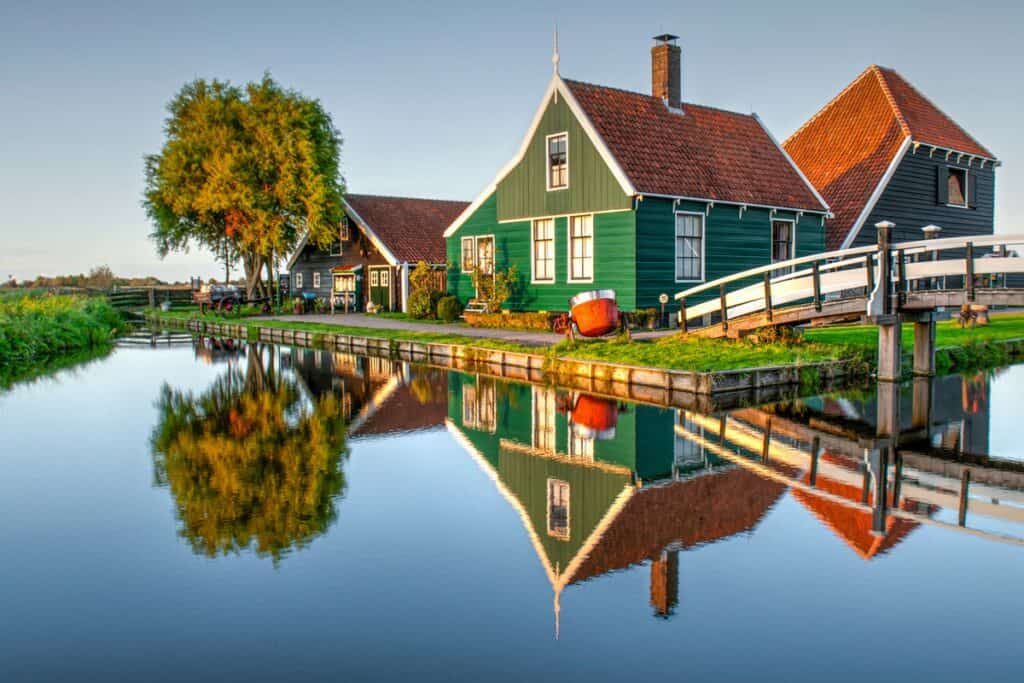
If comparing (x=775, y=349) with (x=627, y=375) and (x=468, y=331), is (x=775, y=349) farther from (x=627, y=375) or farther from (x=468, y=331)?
(x=468, y=331)

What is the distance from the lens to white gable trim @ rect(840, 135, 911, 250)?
86.4 feet

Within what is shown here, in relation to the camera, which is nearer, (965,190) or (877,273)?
(877,273)

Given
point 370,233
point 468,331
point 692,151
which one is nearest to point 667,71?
point 692,151

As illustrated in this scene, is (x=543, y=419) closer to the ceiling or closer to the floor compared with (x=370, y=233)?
closer to the floor

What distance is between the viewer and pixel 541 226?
24453 mm

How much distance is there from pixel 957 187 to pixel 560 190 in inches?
632

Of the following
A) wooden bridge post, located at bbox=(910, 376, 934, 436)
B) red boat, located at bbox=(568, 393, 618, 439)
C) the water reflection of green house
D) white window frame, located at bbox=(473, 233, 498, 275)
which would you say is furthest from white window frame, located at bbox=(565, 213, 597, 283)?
the water reflection of green house

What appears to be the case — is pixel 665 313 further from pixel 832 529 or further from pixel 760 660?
pixel 760 660

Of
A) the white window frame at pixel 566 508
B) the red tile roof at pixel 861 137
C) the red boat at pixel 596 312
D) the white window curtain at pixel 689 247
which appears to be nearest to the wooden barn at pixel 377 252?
the white window curtain at pixel 689 247

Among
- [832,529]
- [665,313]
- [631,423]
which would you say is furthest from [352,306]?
[832,529]

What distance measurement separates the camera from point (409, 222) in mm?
38656

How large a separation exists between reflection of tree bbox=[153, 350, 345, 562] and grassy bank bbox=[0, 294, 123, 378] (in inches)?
336

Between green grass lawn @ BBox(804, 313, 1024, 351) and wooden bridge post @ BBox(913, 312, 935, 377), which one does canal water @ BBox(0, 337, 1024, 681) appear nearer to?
wooden bridge post @ BBox(913, 312, 935, 377)

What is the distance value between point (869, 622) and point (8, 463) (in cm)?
910
